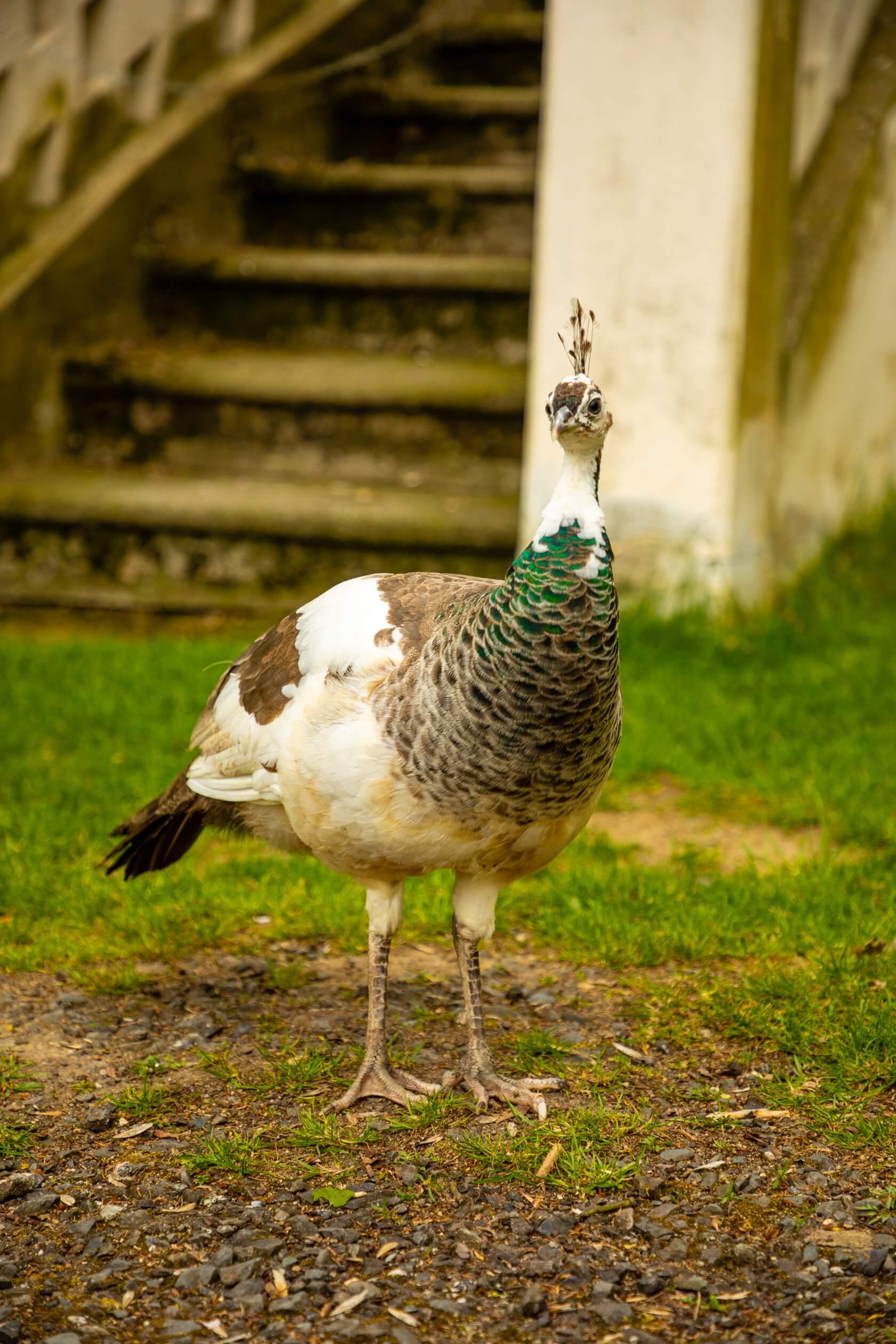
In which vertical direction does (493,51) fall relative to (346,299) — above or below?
above

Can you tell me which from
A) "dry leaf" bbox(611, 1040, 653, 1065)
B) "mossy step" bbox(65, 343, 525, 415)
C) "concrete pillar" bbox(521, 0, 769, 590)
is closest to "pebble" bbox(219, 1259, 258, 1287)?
"dry leaf" bbox(611, 1040, 653, 1065)

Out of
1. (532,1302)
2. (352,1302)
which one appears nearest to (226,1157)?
(352,1302)

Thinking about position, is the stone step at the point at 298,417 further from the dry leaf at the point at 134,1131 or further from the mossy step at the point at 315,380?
the dry leaf at the point at 134,1131

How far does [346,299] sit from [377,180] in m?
0.72

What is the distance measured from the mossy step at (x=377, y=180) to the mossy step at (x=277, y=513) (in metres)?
1.88

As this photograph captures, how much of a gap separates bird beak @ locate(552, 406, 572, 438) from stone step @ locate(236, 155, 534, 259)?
5.10m

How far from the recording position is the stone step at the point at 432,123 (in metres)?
7.98

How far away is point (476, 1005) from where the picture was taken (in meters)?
3.32

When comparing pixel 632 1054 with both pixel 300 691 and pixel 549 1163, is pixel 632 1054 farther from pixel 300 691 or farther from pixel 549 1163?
pixel 300 691

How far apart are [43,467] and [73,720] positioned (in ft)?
6.60

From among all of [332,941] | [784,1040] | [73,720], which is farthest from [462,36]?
[784,1040]

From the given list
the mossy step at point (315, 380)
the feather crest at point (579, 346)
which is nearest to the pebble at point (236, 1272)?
the feather crest at point (579, 346)

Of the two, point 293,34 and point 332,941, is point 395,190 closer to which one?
point 293,34

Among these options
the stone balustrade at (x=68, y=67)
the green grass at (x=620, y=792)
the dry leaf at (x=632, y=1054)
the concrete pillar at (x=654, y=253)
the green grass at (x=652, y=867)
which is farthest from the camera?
the stone balustrade at (x=68, y=67)
